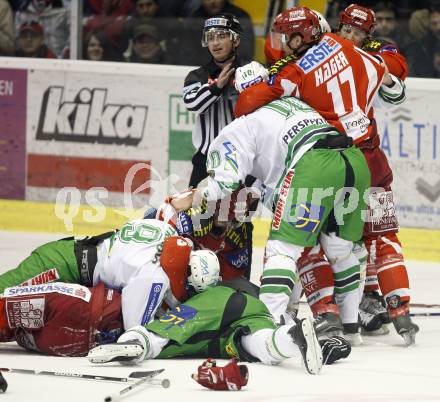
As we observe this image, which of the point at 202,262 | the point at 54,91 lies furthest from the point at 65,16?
the point at 202,262

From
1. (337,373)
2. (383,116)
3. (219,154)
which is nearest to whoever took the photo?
(337,373)

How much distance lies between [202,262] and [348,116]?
1.04 m

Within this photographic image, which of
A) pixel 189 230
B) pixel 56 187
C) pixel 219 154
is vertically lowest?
pixel 56 187

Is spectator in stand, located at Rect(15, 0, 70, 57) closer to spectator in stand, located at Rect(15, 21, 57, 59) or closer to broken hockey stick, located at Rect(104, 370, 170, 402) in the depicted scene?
spectator in stand, located at Rect(15, 21, 57, 59)

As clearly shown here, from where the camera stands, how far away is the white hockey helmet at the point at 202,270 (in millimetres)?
5246

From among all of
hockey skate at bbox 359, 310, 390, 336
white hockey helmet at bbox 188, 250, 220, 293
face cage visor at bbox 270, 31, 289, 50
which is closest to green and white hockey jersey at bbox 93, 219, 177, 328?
white hockey helmet at bbox 188, 250, 220, 293

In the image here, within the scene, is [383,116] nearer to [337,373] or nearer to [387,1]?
A: [387,1]

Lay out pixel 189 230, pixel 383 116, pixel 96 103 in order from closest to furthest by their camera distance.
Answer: pixel 189 230
pixel 383 116
pixel 96 103

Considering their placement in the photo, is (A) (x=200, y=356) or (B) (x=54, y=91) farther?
(B) (x=54, y=91)

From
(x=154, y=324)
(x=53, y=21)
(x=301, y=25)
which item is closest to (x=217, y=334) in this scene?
(x=154, y=324)

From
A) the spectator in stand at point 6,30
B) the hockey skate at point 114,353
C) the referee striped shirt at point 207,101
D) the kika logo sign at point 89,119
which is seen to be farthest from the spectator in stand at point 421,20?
the hockey skate at point 114,353

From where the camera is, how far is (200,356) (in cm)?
527

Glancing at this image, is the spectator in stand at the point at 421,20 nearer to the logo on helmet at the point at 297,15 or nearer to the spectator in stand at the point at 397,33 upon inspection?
the spectator in stand at the point at 397,33

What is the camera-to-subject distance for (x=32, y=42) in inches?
377
